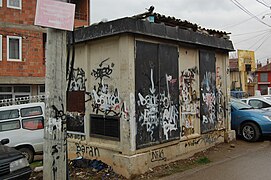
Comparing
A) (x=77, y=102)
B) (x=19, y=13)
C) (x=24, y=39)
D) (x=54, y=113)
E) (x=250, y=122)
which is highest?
(x=19, y=13)

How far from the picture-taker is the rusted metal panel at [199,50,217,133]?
31.0ft

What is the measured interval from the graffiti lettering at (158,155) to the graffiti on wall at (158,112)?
340mm

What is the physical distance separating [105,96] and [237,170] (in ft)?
12.1

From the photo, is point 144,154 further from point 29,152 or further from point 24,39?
point 24,39

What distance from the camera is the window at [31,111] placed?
10.8 m

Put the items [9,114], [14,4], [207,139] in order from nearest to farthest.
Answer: [207,139] < [9,114] < [14,4]

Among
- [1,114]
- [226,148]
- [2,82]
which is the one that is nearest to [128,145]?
[226,148]

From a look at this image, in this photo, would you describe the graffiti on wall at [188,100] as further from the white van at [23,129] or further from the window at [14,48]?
the window at [14,48]

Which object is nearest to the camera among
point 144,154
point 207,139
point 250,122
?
point 144,154

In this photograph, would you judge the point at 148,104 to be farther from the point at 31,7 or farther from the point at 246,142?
the point at 31,7

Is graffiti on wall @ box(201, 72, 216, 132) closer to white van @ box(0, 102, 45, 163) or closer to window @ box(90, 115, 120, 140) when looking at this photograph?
window @ box(90, 115, 120, 140)

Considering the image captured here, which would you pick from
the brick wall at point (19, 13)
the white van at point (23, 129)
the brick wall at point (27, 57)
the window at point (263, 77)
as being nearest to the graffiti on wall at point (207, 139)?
the white van at point (23, 129)

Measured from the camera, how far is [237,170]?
7324 mm

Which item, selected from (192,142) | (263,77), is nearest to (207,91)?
(192,142)
